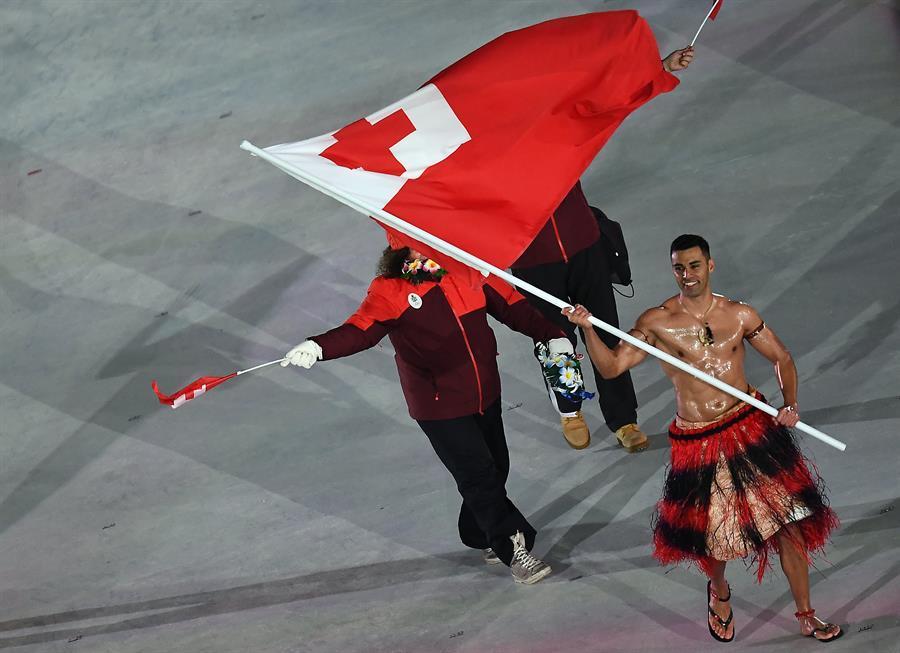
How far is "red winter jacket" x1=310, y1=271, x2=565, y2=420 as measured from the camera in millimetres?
5512

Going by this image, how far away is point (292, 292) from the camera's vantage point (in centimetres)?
861

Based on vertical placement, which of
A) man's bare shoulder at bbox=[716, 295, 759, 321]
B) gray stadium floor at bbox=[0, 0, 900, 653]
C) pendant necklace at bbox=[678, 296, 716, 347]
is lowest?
gray stadium floor at bbox=[0, 0, 900, 653]

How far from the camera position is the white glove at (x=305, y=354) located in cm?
521

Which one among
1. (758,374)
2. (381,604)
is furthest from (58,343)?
(758,374)

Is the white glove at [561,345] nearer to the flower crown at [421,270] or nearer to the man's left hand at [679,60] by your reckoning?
the flower crown at [421,270]

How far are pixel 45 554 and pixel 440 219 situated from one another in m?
3.17

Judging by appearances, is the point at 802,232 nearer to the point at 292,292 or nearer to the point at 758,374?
the point at 758,374

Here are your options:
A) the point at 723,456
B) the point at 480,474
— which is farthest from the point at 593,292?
the point at 723,456

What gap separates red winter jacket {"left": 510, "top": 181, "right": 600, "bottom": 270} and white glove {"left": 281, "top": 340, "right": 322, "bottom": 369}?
5.03 ft

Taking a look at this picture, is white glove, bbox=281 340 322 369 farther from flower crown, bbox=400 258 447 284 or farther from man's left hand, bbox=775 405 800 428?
man's left hand, bbox=775 405 800 428

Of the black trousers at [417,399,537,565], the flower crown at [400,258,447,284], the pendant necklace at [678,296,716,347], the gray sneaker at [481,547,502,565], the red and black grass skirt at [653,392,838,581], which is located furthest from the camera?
the gray sneaker at [481,547,502,565]

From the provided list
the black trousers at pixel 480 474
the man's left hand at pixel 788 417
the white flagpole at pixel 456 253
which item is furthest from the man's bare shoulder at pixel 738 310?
the black trousers at pixel 480 474

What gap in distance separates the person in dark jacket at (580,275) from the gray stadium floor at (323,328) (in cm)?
19

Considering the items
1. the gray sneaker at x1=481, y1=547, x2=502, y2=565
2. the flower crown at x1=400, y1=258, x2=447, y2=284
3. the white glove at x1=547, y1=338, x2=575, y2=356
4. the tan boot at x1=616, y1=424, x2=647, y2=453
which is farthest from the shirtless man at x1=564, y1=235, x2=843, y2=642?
the tan boot at x1=616, y1=424, x2=647, y2=453
